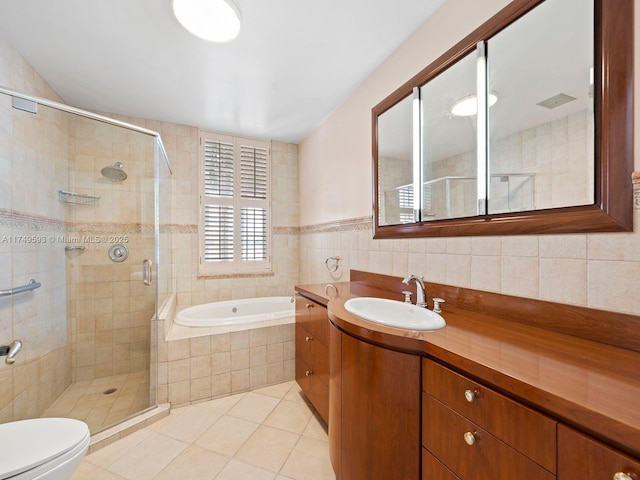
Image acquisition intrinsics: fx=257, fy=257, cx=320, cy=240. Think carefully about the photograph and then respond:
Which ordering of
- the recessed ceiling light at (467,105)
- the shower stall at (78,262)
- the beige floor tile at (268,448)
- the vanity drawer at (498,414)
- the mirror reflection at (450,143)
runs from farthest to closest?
the shower stall at (78,262) < the beige floor tile at (268,448) < the mirror reflection at (450,143) < the recessed ceiling light at (467,105) < the vanity drawer at (498,414)

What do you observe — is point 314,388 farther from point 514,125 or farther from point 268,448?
point 514,125

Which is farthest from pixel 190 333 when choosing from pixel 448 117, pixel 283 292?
pixel 448 117

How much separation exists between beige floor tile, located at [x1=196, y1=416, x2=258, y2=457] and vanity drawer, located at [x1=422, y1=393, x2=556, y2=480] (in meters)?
1.24

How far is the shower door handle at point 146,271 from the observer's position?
2.12m

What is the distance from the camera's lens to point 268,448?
153 centimetres

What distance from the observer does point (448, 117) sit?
146 centimetres

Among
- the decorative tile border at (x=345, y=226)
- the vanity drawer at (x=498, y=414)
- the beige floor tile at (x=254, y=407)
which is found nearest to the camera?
the vanity drawer at (x=498, y=414)

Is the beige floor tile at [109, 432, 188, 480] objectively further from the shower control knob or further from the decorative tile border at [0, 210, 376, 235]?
the decorative tile border at [0, 210, 376, 235]

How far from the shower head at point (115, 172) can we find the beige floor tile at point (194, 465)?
212cm

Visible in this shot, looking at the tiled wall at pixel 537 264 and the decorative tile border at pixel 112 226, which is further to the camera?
the decorative tile border at pixel 112 226

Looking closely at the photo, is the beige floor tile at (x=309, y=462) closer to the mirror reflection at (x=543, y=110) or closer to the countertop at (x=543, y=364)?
the countertop at (x=543, y=364)

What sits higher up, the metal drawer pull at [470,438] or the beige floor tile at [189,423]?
the metal drawer pull at [470,438]

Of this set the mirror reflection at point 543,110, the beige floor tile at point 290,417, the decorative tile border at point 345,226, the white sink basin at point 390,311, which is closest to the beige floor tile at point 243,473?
the beige floor tile at point 290,417

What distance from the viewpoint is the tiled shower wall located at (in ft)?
4.85
